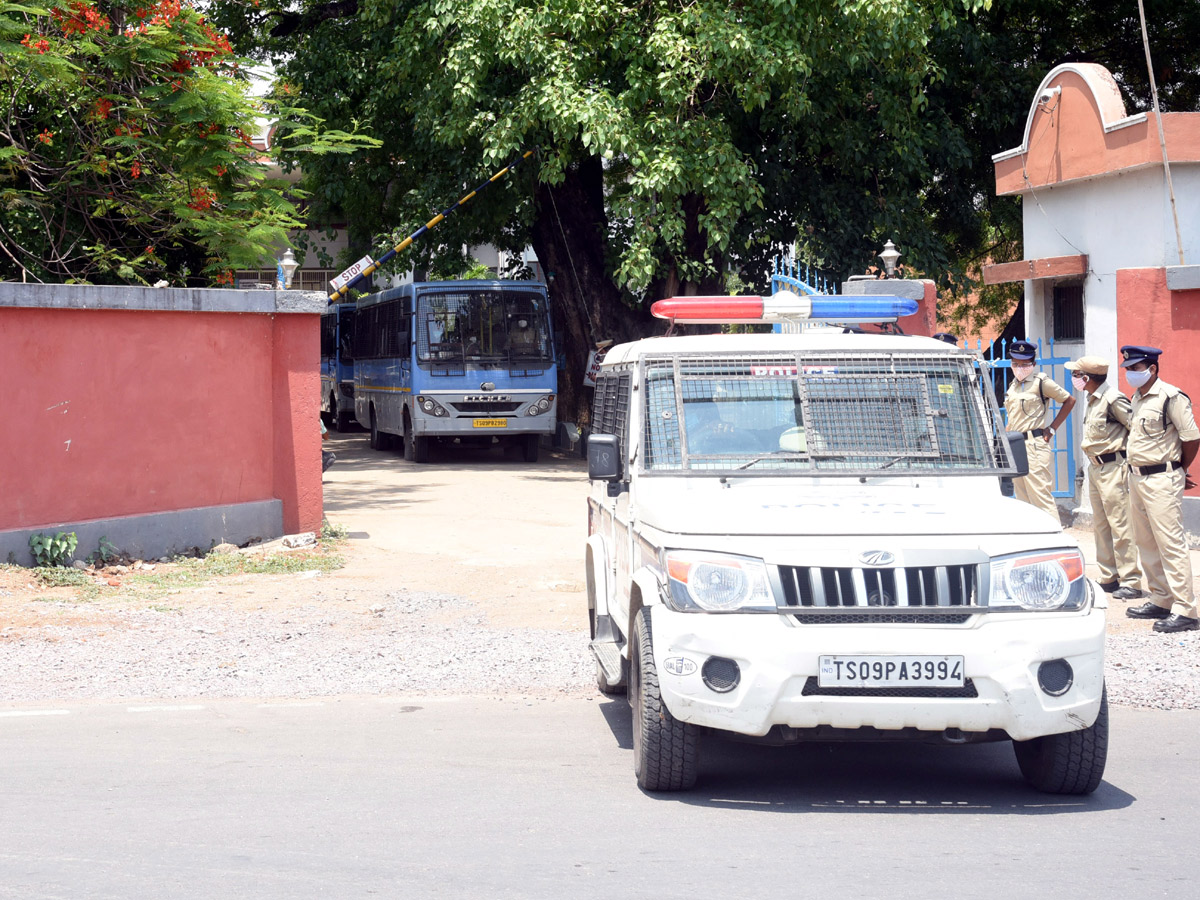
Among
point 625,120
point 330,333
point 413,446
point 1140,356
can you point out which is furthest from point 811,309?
point 330,333

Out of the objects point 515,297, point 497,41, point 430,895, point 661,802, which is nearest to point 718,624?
point 661,802

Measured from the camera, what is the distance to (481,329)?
72.5ft

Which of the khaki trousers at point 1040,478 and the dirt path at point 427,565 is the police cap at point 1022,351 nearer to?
the khaki trousers at point 1040,478

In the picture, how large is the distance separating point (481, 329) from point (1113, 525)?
44.8ft

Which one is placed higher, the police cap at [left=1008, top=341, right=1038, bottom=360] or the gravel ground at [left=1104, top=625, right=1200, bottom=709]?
the police cap at [left=1008, top=341, right=1038, bottom=360]

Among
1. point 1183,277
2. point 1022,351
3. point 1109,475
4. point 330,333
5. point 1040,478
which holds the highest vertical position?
point 330,333

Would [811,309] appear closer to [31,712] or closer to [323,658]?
[323,658]

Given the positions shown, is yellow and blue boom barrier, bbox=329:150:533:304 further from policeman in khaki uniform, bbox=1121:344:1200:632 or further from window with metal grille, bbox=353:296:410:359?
policeman in khaki uniform, bbox=1121:344:1200:632

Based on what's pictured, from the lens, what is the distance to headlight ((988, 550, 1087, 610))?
503 cm

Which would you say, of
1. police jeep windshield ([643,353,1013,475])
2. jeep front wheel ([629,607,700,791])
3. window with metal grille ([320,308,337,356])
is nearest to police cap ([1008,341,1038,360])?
police jeep windshield ([643,353,1013,475])

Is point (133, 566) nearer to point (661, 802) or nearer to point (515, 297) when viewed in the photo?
point (661, 802)

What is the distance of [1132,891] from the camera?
4.29 m

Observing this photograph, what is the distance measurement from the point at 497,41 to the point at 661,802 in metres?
14.0

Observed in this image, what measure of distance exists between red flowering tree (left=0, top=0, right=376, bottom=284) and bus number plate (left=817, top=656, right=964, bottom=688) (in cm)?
959
